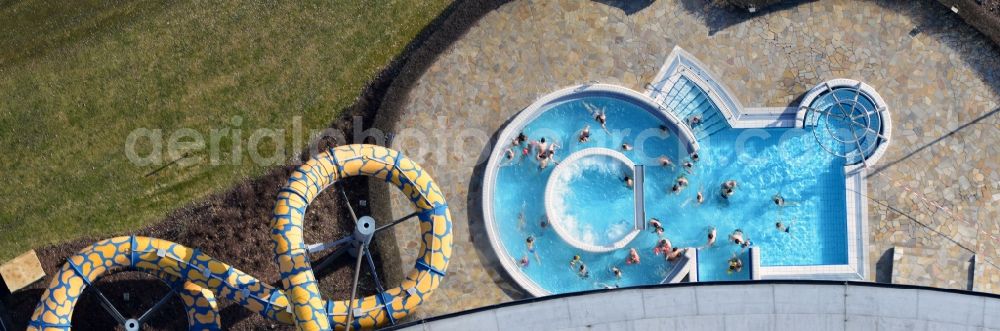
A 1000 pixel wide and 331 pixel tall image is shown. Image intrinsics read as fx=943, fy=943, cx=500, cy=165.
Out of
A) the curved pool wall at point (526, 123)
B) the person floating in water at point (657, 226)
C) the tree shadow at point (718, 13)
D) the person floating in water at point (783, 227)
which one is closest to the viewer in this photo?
the curved pool wall at point (526, 123)

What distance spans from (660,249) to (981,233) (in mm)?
12606

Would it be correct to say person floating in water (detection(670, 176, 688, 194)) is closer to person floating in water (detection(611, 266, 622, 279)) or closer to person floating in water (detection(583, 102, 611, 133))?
person floating in water (detection(583, 102, 611, 133))

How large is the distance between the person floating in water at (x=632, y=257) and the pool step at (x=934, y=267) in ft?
32.5

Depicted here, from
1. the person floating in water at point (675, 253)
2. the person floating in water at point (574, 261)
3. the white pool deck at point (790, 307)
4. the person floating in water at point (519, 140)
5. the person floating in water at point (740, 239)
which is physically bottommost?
the white pool deck at point (790, 307)

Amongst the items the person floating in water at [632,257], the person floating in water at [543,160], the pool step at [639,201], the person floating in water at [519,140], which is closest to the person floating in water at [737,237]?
the pool step at [639,201]

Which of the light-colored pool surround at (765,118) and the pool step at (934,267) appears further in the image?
the pool step at (934,267)

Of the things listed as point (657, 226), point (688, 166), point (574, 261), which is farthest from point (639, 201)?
point (574, 261)

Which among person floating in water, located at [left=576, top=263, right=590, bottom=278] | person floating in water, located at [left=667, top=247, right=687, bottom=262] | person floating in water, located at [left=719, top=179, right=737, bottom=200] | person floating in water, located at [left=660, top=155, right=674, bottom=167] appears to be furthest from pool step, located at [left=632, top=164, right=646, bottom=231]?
person floating in water, located at [left=719, top=179, right=737, bottom=200]

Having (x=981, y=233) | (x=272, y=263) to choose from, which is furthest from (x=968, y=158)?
(x=272, y=263)

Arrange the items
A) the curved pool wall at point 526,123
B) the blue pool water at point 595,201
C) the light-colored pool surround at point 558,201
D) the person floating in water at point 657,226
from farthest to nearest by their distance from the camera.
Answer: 1. the person floating in water at point 657,226
2. the blue pool water at point 595,201
3. the light-colored pool surround at point 558,201
4. the curved pool wall at point 526,123

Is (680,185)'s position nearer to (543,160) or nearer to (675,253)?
(675,253)

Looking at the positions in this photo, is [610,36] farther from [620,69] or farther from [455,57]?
[455,57]

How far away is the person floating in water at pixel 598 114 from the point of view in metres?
35.6

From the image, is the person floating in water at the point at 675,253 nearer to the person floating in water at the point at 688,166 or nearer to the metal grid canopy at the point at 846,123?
the person floating in water at the point at 688,166
